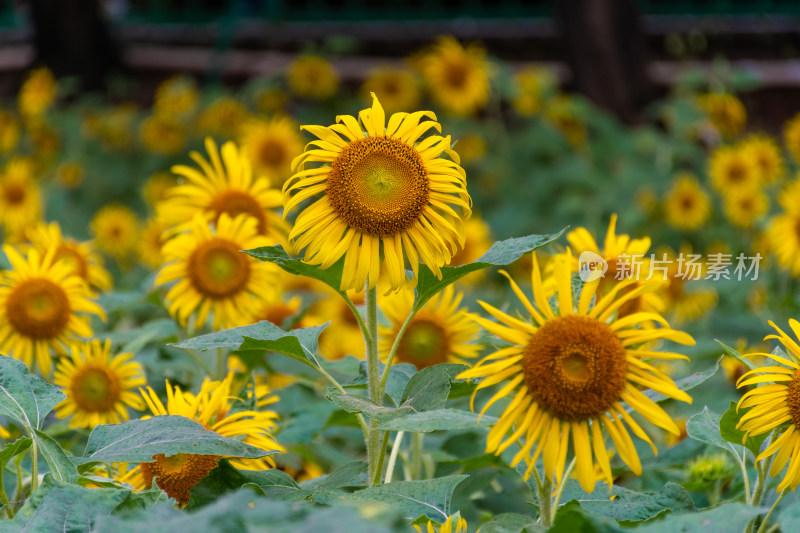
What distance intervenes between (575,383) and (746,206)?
299 cm

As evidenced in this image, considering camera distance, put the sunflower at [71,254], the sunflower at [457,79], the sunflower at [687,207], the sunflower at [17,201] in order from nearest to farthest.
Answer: the sunflower at [71,254], the sunflower at [17,201], the sunflower at [687,207], the sunflower at [457,79]

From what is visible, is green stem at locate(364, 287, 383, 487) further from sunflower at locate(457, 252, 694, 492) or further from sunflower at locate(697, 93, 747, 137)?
sunflower at locate(697, 93, 747, 137)

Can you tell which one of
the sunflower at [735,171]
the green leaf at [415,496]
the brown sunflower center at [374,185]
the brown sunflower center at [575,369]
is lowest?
the green leaf at [415,496]

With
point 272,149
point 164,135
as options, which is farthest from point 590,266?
point 164,135

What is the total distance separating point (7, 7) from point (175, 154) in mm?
3023

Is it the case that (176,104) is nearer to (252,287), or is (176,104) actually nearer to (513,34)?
(513,34)

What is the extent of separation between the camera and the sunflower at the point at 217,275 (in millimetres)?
1827

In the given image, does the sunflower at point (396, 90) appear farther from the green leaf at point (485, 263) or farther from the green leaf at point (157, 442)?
the green leaf at point (157, 442)

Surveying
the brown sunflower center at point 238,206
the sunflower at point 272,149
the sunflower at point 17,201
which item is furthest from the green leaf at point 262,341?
the sunflower at point 17,201

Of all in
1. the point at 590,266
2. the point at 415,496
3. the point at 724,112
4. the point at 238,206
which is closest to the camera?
the point at 415,496

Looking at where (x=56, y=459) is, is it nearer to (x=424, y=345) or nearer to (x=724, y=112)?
(x=424, y=345)

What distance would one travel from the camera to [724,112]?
4676 millimetres

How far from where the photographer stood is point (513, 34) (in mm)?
6422

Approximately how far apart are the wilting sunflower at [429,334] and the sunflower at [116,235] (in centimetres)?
254
